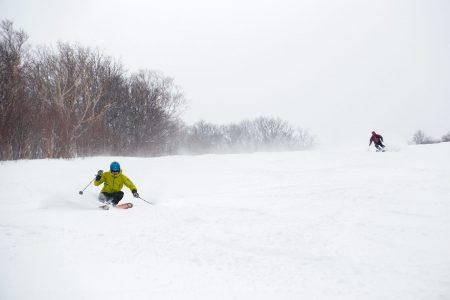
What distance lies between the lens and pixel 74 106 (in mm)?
26656

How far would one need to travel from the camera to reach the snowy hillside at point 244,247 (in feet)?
13.6

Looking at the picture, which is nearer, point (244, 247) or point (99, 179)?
point (244, 247)

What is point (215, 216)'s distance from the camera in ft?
23.4

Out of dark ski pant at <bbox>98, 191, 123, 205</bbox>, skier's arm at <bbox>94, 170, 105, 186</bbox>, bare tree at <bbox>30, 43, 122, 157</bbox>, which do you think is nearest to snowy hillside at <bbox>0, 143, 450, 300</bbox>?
dark ski pant at <bbox>98, 191, 123, 205</bbox>

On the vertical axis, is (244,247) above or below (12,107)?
below

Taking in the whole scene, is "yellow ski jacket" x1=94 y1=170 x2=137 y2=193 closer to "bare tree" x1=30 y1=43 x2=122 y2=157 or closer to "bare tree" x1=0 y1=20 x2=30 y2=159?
"bare tree" x1=0 y1=20 x2=30 y2=159

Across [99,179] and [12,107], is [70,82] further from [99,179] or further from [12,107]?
[99,179]

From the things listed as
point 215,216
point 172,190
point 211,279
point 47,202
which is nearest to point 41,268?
point 211,279

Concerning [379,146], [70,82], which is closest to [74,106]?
[70,82]

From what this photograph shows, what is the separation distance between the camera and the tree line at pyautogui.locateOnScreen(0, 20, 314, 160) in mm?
19109

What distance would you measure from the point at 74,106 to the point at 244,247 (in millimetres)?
25975

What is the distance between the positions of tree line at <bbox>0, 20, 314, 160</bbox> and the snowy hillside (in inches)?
518

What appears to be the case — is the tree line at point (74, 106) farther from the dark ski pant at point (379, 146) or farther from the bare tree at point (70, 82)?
the dark ski pant at point (379, 146)

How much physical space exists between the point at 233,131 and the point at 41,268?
89.1 m
